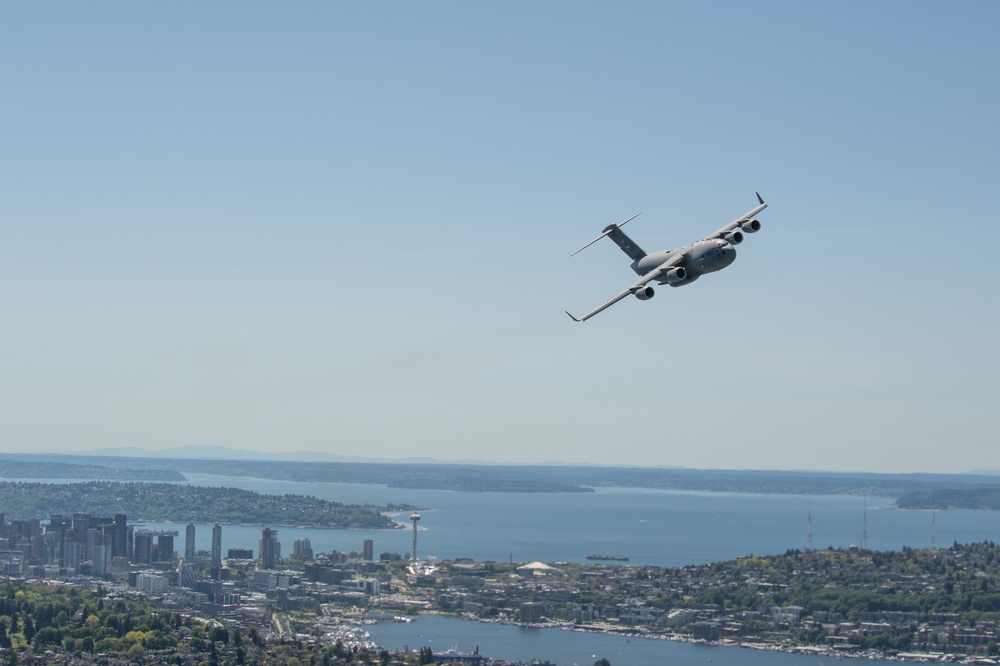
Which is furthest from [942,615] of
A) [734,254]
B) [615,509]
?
[615,509]

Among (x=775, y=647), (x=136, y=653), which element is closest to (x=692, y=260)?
(x=136, y=653)

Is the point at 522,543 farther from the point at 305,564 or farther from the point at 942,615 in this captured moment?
the point at 942,615

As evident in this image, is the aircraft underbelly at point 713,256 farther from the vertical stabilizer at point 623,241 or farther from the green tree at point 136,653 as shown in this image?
the green tree at point 136,653

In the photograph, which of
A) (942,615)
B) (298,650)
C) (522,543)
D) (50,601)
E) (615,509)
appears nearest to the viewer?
(298,650)

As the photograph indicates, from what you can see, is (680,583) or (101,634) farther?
(680,583)

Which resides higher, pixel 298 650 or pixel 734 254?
pixel 734 254

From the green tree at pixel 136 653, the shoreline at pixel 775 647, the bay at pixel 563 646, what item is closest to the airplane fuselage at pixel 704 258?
the green tree at pixel 136 653

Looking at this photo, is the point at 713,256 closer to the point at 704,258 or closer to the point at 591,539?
the point at 704,258
